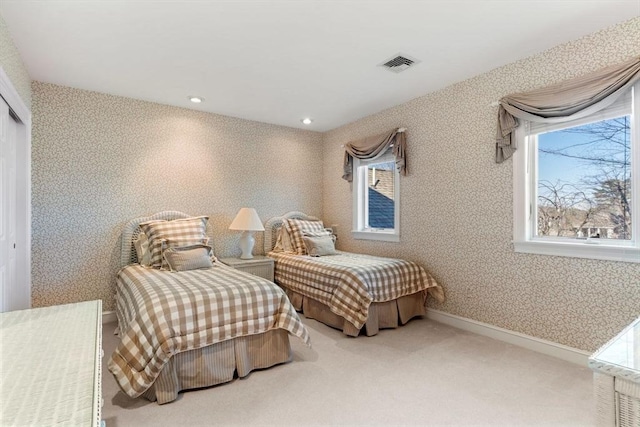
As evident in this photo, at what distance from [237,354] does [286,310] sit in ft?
1.51

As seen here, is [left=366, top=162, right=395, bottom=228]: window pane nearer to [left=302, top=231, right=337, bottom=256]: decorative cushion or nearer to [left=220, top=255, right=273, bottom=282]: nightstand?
[left=302, top=231, right=337, bottom=256]: decorative cushion

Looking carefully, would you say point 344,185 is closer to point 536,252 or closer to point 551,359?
point 536,252

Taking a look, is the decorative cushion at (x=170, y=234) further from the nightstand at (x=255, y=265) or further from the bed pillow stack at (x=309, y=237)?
the bed pillow stack at (x=309, y=237)

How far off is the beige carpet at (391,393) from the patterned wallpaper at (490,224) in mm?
360

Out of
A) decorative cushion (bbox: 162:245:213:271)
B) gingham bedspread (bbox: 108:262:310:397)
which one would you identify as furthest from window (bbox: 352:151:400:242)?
decorative cushion (bbox: 162:245:213:271)

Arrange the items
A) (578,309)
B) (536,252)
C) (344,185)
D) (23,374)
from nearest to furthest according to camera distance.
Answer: (23,374)
(578,309)
(536,252)
(344,185)

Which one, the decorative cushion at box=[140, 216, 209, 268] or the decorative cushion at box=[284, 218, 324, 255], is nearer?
the decorative cushion at box=[140, 216, 209, 268]

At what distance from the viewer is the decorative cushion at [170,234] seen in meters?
3.19

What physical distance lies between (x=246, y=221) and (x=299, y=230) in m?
0.76

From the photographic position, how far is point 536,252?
2662 millimetres

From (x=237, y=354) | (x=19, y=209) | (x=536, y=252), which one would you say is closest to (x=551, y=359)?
(x=536, y=252)

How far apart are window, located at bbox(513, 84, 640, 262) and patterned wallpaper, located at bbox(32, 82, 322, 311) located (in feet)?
10.3

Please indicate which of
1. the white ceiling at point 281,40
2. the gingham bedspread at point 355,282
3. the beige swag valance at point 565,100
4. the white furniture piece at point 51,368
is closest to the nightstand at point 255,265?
the gingham bedspread at point 355,282

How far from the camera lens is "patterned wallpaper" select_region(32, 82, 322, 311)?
3.19m
